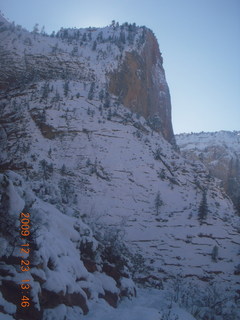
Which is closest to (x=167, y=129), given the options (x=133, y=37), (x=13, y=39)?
(x=133, y=37)

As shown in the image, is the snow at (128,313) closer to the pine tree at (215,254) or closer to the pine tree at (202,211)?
the pine tree at (215,254)

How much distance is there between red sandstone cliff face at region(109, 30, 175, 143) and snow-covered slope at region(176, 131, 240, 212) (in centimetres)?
1181

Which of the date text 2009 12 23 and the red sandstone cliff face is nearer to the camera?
the date text 2009 12 23

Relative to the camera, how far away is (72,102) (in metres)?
46.1

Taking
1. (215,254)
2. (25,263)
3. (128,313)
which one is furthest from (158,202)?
(25,263)

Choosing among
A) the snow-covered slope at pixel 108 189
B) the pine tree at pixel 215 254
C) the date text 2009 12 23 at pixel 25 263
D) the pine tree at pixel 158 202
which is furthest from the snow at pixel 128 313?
the pine tree at pixel 158 202

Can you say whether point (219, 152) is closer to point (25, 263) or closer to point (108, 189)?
point (108, 189)

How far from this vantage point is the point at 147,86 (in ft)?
243

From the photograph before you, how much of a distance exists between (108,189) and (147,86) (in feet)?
156

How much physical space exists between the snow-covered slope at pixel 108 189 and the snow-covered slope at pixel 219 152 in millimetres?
27789

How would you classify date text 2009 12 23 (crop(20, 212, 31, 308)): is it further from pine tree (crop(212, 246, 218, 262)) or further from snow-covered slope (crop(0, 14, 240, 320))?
pine tree (crop(212, 246, 218, 262))

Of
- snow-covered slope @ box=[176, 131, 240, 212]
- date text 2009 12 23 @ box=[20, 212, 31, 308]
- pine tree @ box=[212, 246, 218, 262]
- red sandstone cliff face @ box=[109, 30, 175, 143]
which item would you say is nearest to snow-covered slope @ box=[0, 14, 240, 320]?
pine tree @ box=[212, 246, 218, 262]

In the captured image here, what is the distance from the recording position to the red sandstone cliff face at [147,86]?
63938 millimetres

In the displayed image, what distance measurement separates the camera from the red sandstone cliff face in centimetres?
6394
